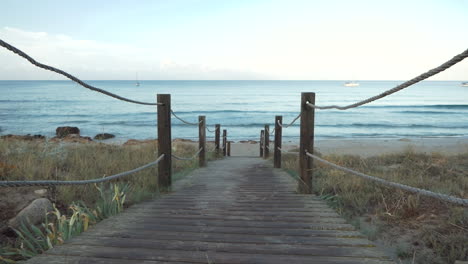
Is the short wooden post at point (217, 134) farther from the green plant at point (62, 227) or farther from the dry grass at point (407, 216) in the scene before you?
the green plant at point (62, 227)

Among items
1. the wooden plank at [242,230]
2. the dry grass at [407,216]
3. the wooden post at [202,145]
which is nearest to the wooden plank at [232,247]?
the wooden plank at [242,230]

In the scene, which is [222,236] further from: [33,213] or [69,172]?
[69,172]

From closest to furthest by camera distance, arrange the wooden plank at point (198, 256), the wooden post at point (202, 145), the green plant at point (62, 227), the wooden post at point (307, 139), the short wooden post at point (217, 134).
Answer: the wooden plank at point (198, 256)
the green plant at point (62, 227)
the wooden post at point (307, 139)
the wooden post at point (202, 145)
the short wooden post at point (217, 134)

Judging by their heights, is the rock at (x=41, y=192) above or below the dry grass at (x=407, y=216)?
above

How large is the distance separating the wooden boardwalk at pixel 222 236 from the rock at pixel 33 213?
1292 mm

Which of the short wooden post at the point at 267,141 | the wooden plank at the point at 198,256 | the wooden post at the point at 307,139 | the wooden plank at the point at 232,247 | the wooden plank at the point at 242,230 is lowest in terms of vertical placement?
the short wooden post at the point at 267,141

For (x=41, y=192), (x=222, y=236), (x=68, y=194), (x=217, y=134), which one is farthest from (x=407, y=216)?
(x=217, y=134)

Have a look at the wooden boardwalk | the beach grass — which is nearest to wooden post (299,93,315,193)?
the wooden boardwalk

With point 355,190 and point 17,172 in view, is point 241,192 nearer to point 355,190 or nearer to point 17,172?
point 355,190

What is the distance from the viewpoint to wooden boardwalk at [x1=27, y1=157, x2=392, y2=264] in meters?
2.04

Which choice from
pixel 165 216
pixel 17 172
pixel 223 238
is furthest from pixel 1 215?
pixel 223 238

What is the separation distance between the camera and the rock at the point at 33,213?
141 inches

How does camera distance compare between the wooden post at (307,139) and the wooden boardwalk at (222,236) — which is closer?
the wooden boardwalk at (222,236)

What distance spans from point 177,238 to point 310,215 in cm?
137
